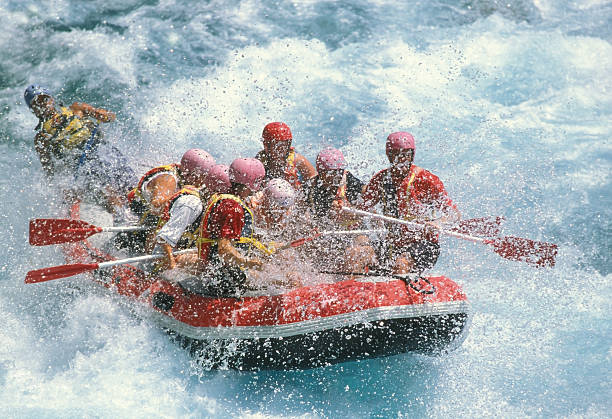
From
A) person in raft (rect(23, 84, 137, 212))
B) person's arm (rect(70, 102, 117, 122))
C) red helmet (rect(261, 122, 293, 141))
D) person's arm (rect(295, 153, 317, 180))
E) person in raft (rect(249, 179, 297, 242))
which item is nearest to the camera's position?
person in raft (rect(249, 179, 297, 242))

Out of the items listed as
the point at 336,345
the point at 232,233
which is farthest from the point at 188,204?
the point at 336,345

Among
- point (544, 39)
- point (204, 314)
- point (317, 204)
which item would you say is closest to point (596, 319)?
point (317, 204)

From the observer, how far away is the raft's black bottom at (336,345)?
4434 mm

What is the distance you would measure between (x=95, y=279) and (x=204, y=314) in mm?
1161

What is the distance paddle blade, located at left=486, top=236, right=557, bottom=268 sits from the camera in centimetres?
477

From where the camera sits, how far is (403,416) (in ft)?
15.0

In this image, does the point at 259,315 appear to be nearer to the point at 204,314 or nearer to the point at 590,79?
the point at 204,314

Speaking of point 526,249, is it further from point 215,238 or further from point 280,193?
point 215,238

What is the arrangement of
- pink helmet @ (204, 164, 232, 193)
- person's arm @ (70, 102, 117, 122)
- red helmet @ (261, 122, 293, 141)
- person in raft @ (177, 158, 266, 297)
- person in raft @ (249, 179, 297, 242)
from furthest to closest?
person's arm @ (70, 102, 117, 122)
red helmet @ (261, 122, 293, 141)
person in raft @ (249, 179, 297, 242)
pink helmet @ (204, 164, 232, 193)
person in raft @ (177, 158, 266, 297)

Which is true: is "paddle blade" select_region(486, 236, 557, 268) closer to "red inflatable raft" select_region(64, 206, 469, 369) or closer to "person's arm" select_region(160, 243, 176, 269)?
"red inflatable raft" select_region(64, 206, 469, 369)

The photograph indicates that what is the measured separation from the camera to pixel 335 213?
5.05 m

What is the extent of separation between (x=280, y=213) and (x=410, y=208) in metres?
1.08

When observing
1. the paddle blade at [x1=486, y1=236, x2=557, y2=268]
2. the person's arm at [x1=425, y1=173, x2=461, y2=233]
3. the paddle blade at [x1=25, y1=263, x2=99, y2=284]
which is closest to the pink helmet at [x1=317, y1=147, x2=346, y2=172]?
the person's arm at [x1=425, y1=173, x2=461, y2=233]

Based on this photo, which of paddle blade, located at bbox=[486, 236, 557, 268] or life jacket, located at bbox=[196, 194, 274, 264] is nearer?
life jacket, located at bbox=[196, 194, 274, 264]
